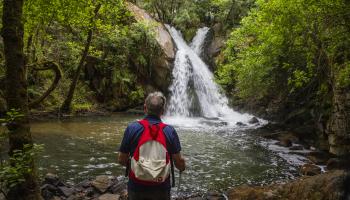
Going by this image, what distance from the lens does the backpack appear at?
3711 millimetres

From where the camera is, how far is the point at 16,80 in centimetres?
509

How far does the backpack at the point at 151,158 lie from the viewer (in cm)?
371

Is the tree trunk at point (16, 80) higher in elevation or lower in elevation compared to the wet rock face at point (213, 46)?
lower

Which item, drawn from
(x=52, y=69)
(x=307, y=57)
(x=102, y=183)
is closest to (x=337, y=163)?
(x=307, y=57)

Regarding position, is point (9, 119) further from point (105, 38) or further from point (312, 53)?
point (105, 38)

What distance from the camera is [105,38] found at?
23281mm

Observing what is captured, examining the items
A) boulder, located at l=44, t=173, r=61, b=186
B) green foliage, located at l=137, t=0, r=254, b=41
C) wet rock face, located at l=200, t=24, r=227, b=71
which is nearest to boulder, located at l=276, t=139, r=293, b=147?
boulder, located at l=44, t=173, r=61, b=186

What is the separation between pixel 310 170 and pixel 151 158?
797 centimetres

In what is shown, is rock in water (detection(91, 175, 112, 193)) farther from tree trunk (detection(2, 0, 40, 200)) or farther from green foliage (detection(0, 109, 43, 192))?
green foliage (detection(0, 109, 43, 192))

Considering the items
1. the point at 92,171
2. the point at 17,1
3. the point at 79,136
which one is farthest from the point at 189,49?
the point at 17,1

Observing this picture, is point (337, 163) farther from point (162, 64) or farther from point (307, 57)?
point (162, 64)

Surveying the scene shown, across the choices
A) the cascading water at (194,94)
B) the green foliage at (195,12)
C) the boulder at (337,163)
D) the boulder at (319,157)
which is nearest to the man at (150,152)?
the boulder at (337,163)

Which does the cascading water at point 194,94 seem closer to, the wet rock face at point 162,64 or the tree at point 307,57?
the wet rock face at point 162,64

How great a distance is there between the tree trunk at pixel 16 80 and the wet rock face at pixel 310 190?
465 cm
